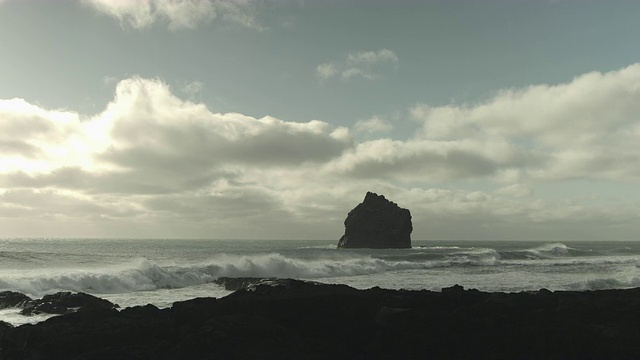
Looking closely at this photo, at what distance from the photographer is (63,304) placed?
19.7 m

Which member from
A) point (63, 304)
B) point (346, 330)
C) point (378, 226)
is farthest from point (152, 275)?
point (378, 226)

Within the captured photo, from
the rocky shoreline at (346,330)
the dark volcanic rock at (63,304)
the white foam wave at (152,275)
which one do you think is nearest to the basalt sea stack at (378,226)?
the white foam wave at (152,275)

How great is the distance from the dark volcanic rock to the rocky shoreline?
24.9ft

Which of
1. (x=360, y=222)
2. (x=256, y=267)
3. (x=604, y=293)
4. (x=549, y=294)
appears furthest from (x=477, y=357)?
(x=360, y=222)

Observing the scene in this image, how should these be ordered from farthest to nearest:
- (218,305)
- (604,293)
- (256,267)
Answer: (256,267), (604,293), (218,305)

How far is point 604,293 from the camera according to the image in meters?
14.0

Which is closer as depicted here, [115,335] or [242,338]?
[242,338]

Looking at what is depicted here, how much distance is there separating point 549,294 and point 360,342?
6389mm

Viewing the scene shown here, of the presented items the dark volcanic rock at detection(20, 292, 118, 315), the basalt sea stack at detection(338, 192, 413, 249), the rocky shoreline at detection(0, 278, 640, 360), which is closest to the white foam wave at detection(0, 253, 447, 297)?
the dark volcanic rock at detection(20, 292, 118, 315)

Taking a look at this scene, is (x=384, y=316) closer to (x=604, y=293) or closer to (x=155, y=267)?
(x=604, y=293)

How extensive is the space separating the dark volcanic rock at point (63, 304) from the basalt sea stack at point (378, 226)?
Result: 364ft

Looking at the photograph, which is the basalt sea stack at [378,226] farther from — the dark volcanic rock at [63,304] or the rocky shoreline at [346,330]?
the rocky shoreline at [346,330]

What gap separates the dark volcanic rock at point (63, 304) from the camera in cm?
1916

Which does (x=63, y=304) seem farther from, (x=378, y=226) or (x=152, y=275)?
(x=378, y=226)
